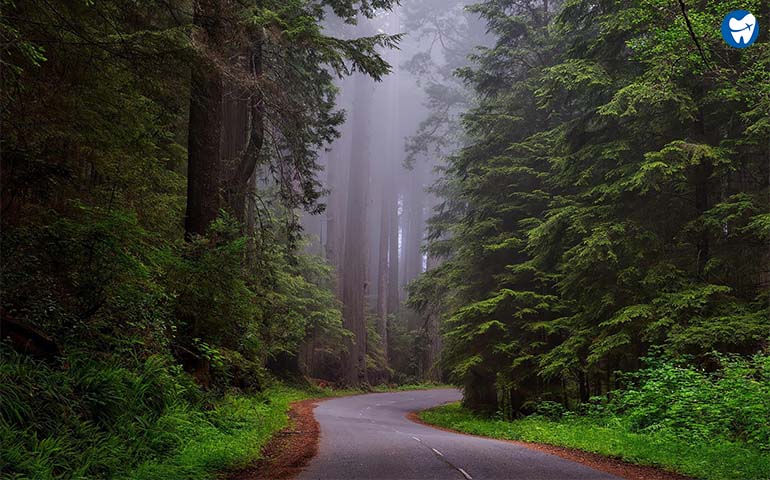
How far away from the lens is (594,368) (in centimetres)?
1289

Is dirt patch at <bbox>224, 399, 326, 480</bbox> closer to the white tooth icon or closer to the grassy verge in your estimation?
the grassy verge

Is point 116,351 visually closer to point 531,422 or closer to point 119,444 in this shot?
point 119,444

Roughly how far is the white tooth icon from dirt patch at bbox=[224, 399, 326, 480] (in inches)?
400

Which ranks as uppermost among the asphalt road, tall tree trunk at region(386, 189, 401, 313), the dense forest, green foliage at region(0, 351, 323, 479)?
tall tree trunk at region(386, 189, 401, 313)

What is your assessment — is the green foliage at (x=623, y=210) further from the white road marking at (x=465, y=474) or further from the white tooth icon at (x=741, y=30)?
the white road marking at (x=465, y=474)

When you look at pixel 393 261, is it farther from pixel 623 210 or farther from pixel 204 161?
pixel 204 161

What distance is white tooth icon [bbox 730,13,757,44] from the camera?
30.1 ft

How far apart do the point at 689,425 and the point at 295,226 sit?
1013 centimetres

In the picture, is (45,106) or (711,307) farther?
(711,307)

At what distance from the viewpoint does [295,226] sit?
14.5 meters

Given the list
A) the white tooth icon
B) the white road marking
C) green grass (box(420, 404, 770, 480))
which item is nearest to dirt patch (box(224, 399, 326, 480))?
the white road marking

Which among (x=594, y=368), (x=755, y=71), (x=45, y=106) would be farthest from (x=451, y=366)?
(x=45, y=106)

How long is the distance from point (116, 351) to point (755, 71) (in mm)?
11017

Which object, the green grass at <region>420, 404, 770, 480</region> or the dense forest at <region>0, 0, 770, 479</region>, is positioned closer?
the dense forest at <region>0, 0, 770, 479</region>
